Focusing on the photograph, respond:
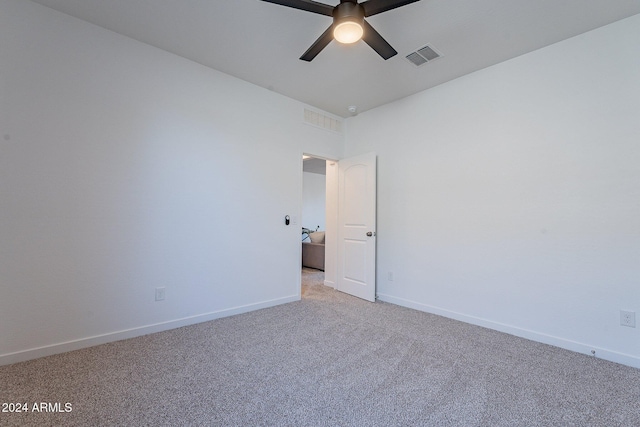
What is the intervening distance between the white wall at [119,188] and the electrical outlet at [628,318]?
3.18 metres

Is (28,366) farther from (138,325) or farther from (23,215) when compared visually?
(23,215)

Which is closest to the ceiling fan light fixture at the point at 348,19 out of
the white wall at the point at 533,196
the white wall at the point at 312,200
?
the white wall at the point at 533,196

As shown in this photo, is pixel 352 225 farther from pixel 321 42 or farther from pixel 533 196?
pixel 321 42

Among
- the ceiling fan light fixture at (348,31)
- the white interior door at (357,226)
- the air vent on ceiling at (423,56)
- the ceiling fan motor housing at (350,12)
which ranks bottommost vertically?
the white interior door at (357,226)

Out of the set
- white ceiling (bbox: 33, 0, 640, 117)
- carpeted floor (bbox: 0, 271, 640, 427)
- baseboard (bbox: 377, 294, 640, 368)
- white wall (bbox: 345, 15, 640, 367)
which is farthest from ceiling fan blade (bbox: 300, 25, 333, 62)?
baseboard (bbox: 377, 294, 640, 368)

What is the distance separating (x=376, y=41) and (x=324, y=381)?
235 centimetres

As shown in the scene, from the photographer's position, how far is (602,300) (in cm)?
228

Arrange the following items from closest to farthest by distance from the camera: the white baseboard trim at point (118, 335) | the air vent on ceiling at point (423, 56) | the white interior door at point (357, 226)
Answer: the white baseboard trim at point (118, 335) → the air vent on ceiling at point (423, 56) → the white interior door at point (357, 226)

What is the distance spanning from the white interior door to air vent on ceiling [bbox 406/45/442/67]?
4.18 feet

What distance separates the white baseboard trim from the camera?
6.83 ft

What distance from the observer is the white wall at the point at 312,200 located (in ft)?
26.3

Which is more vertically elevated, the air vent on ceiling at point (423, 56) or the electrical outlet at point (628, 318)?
the air vent on ceiling at point (423, 56)

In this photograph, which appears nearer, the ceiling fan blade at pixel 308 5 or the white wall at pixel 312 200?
the ceiling fan blade at pixel 308 5

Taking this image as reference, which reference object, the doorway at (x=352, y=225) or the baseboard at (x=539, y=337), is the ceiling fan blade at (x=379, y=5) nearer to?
the doorway at (x=352, y=225)
